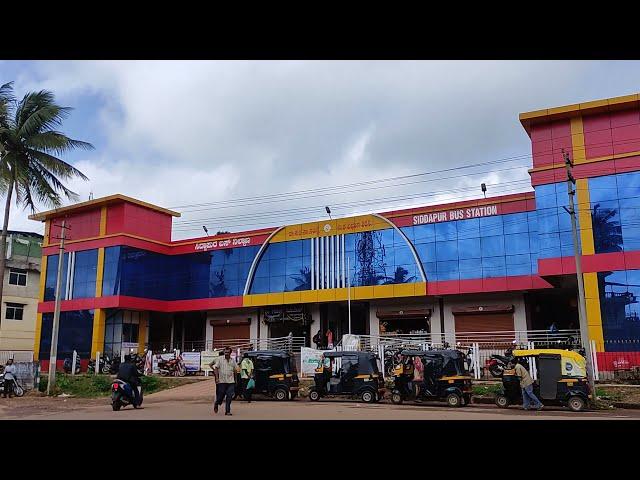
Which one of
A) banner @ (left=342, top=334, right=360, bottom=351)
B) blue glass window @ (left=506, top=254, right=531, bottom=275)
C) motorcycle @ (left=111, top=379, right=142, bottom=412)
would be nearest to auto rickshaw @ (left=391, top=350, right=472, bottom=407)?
motorcycle @ (left=111, top=379, right=142, bottom=412)

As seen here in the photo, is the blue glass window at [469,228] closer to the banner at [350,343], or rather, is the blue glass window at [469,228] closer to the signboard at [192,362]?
the banner at [350,343]

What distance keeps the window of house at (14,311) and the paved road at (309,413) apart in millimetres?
28504

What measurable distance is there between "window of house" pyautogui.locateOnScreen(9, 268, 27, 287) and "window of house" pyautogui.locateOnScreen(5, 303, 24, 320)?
160 cm

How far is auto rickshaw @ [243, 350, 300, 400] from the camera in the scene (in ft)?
62.0

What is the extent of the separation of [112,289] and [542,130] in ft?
84.1

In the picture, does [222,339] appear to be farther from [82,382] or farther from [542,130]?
[542,130]

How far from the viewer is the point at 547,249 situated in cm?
2472

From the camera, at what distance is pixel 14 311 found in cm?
4362

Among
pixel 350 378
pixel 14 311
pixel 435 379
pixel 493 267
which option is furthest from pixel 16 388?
pixel 14 311

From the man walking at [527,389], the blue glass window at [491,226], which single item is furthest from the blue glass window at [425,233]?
the man walking at [527,389]

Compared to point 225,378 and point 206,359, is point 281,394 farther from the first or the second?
point 206,359

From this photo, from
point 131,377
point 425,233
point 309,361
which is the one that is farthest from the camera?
point 425,233

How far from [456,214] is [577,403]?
600 inches
